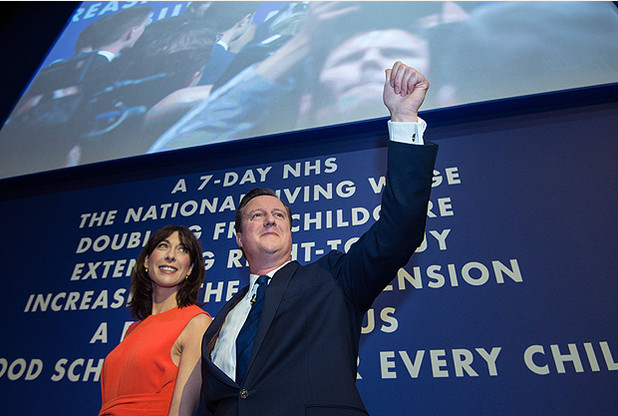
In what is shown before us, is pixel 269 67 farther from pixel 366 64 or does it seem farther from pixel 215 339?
pixel 215 339

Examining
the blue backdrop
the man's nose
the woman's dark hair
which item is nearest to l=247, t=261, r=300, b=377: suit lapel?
the man's nose

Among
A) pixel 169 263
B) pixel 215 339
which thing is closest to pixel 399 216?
pixel 215 339

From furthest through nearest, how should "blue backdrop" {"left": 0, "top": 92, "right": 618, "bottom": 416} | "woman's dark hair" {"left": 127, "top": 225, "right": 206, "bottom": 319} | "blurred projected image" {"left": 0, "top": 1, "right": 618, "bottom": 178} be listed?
"blurred projected image" {"left": 0, "top": 1, "right": 618, "bottom": 178}
"woman's dark hair" {"left": 127, "top": 225, "right": 206, "bottom": 319}
"blue backdrop" {"left": 0, "top": 92, "right": 618, "bottom": 416}

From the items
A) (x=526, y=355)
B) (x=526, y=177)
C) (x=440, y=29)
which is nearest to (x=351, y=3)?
(x=440, y=29)

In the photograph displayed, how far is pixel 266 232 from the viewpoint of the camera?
1.36m

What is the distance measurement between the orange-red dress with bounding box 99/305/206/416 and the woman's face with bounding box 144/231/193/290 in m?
0.18

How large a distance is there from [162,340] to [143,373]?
4.4 inches

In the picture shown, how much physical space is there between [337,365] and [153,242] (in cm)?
104

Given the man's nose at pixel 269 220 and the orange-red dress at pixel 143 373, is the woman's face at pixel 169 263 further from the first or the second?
the man's nose at pixel 269 220

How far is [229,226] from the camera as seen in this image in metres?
2.26

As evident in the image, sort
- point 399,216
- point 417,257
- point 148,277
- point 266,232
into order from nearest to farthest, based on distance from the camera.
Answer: point 399,216 < point 266,232 < point 148,277 < point 417,257

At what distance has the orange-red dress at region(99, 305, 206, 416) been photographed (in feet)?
4.36

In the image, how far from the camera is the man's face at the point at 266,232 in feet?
4.40

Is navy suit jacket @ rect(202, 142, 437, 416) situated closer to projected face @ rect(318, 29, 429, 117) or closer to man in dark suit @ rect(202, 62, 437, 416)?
man in dark suit @ rect(202, 62, 437, 416)
